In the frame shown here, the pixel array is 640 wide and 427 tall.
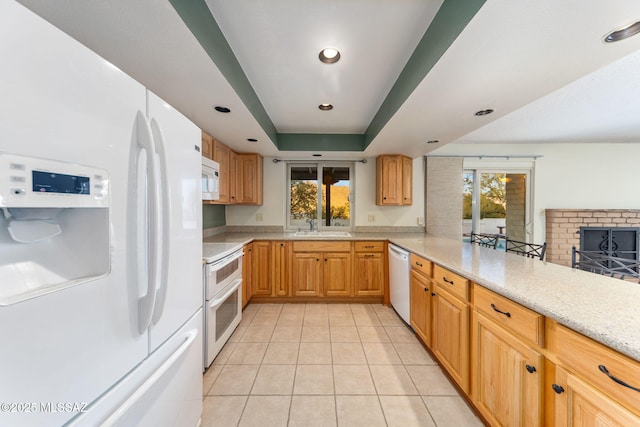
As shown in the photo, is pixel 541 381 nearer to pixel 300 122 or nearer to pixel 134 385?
pixel 134 385

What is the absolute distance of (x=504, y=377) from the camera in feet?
4.07

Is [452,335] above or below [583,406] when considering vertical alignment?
below

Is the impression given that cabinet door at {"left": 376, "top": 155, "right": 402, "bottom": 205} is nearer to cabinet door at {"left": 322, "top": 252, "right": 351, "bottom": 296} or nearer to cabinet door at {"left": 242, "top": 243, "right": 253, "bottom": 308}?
cabinet door at {"left": 322, "top": 252, "right": 351, "bottom": 296}

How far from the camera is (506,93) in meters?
1.70

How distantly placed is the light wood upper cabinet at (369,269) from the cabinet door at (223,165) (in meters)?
1.80

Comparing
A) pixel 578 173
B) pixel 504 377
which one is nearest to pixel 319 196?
pixel 504 377

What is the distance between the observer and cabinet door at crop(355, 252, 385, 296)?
3.28m

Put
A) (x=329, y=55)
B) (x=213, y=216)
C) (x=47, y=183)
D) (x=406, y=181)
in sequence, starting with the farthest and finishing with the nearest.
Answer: (x=406, y=181), (x=213, y=216), (x=329, y=55), (x=47, y=183)

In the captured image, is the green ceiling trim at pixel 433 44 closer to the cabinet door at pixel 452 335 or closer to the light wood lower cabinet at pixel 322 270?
the cabinet door at pixel 452 335

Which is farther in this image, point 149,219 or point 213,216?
point 213,216

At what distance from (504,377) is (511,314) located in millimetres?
334

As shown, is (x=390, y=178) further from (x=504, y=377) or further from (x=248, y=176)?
(x=504, y=377)

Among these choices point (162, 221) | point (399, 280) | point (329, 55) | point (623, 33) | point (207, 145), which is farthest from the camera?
point (399, 280)

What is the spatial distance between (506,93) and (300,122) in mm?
2069
